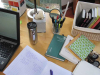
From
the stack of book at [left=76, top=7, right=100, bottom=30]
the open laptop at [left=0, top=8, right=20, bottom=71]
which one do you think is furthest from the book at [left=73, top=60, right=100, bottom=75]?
the open laptop at [left=0, top=8, right=20, bottom=71]

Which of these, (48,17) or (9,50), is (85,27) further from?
(9,50)

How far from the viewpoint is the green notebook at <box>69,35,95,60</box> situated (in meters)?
0.77

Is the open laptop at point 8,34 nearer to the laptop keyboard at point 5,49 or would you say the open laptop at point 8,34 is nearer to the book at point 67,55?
the laptop keyboard at point 5,49

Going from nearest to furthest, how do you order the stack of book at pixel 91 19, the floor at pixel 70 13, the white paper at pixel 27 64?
the white paper at pixel 27 64
the stack of book at pixel 91 19
the floor at pixel 70 13

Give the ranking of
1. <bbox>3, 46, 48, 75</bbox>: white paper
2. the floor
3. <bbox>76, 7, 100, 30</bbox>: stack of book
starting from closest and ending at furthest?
<bbox>3, 46, 48, 75</bbox>: white paper < <bbox>76, 7, 100, 30</bbox>: stack of book < the floor

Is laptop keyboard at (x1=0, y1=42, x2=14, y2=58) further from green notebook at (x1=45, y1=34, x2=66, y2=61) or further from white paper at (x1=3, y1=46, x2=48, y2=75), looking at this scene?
green notebook at (x1=45, y1=34, x2=66, y2=61)

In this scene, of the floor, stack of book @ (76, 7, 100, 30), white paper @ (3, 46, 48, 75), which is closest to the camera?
white paper @ (3, 46, 48, 75)

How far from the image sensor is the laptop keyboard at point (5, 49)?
76 cm

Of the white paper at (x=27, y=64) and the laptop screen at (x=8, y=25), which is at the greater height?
the laptop screen at (x=8, y=25)

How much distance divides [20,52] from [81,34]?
1.60 feet

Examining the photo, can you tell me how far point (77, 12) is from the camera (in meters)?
0.98

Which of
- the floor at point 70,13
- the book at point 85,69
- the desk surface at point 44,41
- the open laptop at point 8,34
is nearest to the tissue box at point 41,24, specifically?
the desk surface at point 44,41

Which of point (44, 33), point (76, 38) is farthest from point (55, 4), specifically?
point (76, 38)

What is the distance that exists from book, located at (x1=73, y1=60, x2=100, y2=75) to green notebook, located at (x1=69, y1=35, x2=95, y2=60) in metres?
0.05
